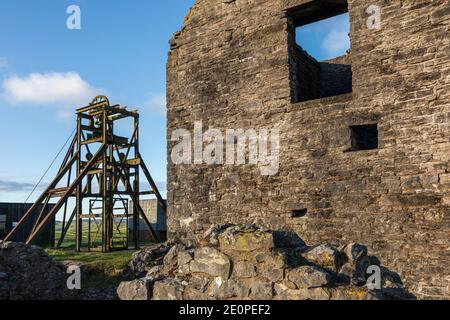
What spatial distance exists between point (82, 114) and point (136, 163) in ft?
7.91

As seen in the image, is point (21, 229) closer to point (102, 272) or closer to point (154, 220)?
point (154, 220)

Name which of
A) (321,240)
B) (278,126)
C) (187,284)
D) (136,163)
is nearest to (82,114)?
(136,163)

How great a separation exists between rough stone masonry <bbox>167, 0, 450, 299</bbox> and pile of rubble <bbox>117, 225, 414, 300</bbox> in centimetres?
214

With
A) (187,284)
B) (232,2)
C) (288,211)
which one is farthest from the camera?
(232,2)

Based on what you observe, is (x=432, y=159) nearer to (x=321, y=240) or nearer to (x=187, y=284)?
(x=321, y=240)

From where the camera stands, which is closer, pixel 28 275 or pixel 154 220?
pixel 28 275

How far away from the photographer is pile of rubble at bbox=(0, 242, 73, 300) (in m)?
6.93

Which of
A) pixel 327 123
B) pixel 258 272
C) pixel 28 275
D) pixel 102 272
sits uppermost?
pixel 327 123

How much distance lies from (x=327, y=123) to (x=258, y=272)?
4.19 m

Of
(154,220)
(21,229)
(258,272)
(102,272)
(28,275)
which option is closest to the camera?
(258,272)

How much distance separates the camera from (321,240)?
7391mm

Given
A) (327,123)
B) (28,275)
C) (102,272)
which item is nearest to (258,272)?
(327,123)

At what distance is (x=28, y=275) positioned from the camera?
23.5 feet
